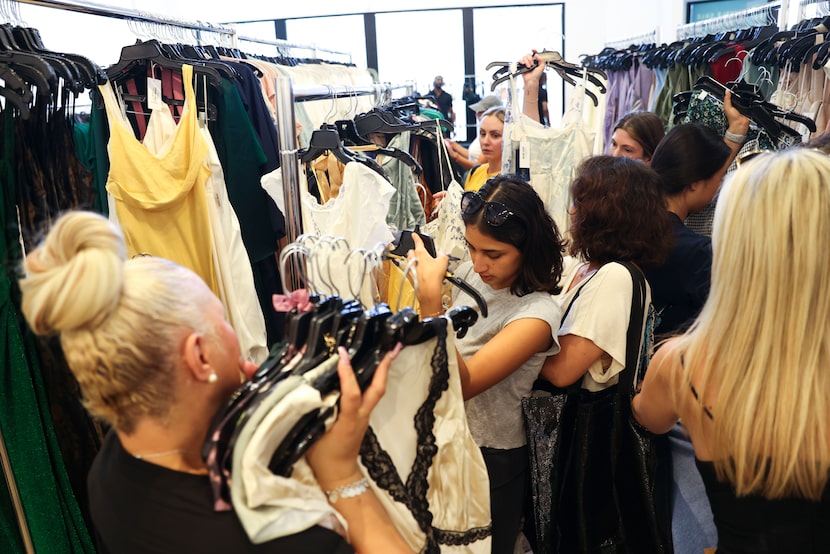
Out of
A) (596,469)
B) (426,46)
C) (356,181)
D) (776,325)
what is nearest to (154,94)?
(356,181)

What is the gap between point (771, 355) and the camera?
3.46 ft

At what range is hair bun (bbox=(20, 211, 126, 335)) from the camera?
78cm

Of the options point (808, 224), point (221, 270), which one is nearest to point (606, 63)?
point (221, 270)

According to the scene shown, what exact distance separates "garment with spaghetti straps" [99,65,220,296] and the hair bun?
108 cm

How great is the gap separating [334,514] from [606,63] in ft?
14.4

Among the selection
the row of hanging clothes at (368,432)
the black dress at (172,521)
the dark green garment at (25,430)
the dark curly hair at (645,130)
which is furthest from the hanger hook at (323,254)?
the dark curly hair at (645,130)

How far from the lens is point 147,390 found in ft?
2.82

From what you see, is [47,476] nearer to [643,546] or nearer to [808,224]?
[643,546]

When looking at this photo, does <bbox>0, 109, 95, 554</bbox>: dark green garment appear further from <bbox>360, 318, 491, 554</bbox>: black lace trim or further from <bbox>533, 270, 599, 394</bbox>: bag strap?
<bbox>533, 270, 599, 394</bbox>: bag strap

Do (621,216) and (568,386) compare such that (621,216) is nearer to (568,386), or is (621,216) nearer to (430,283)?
(568,386)

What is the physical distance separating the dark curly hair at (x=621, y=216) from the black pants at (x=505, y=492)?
1.85 feet

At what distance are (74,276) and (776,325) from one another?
1.02 m

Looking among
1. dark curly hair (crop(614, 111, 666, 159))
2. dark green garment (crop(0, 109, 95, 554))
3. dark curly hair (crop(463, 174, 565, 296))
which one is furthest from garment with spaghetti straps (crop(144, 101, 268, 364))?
dark curly hair (crop(614, 111, 666, 159))

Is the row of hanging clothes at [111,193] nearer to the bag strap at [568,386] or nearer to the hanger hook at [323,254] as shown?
the hanger hook at [323,254]
